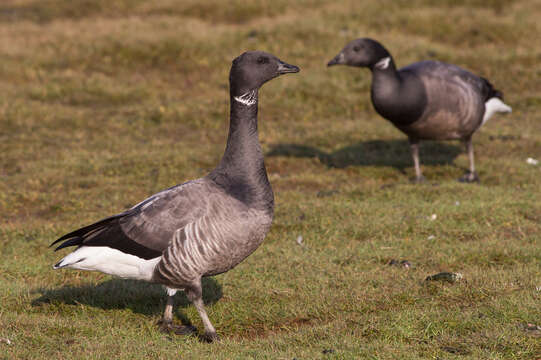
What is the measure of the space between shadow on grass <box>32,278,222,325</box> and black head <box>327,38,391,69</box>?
653 centimetres

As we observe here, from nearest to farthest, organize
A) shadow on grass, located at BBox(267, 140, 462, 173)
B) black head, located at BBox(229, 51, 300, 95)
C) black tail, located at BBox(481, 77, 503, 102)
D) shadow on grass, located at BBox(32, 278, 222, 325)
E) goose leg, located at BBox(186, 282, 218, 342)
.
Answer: goose leg, located at BBox(186, 282, 218, 342) < black head, located at BBox(229, 51, 300, 95) < shadow on grass, located at BBox(32, 278, 222, 325) < black tail, located at BBox(481, 77, 503, 102) < shadow on grass, located at BBox(267, 140, 462, 173)

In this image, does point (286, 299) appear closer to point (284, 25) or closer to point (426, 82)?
point (426, 82)

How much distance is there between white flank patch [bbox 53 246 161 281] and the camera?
7.03 m

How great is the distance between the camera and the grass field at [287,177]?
730 centimetres

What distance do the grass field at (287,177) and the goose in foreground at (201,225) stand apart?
0.80 m

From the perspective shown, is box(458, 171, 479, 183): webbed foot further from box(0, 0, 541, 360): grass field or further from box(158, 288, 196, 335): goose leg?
box(158, 288, 196, 335): goose leg

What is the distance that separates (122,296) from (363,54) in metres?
7.53

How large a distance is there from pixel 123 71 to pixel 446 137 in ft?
40.9

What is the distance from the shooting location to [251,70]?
7.44 m

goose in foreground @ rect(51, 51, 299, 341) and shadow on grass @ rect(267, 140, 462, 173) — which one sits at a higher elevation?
goose in foreground @ rect(51, 51, 299, 341)

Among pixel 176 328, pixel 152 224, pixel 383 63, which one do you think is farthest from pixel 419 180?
pixel 152 224

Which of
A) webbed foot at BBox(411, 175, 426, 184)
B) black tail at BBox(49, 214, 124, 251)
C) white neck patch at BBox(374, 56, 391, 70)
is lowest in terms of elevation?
webbed foot at BBox(411, 175, 426, 184)

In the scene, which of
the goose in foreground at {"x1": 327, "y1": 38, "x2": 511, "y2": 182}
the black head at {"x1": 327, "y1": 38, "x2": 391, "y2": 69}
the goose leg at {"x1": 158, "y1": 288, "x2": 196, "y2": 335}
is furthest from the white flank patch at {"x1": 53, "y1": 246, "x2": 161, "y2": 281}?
the black head at {"x1": 327, "y1": 38, "x2": 391, "y2": 69}

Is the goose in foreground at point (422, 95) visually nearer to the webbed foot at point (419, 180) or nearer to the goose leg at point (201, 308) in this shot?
the webbed foot at point (419, 180)
